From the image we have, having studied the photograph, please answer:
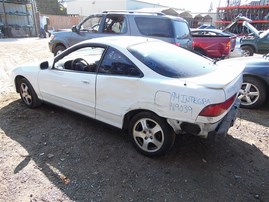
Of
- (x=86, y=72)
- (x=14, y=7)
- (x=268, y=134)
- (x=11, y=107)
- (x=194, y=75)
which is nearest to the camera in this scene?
(x=194, y=75)

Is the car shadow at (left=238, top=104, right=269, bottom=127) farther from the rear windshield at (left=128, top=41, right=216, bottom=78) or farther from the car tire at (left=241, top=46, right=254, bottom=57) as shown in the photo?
the car tire at (left=241, top=46, right=254, bottom=57)

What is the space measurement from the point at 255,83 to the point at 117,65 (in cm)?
300

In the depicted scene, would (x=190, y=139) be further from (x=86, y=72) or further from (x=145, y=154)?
(x=86, y=72)

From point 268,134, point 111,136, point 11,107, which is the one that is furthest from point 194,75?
point 11,107

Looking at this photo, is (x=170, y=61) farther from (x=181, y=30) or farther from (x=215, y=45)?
(x=215, y=45)

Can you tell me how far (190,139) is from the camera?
378cm

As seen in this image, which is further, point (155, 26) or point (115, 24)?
point (115, 24)

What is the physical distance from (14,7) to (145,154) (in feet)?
84.8

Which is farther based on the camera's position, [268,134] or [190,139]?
[268,134]

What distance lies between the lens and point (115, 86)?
129 inches

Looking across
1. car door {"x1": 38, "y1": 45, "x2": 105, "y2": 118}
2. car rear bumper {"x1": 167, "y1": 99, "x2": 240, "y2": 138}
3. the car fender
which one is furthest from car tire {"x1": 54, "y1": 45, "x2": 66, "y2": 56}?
car rear bumper {"x1": 167, "y1": 99, "x2": 240, "y2": 138}

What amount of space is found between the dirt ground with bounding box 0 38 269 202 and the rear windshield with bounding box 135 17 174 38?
12.3 ft

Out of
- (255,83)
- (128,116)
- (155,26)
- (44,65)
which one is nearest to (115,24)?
(155,26)

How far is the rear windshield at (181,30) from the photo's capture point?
23.5 ft
